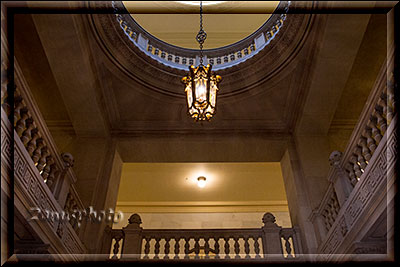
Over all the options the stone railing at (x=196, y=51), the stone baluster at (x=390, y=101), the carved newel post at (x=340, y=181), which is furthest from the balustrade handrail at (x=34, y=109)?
the carved newel post at (x=340, y=181)

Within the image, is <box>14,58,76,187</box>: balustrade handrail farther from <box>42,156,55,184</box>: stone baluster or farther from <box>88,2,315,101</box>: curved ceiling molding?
<box>88,2,315,101</box>: curved ceiling molding

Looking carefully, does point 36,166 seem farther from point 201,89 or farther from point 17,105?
point 201,89

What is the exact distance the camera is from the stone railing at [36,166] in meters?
3.40

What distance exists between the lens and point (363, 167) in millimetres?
4023

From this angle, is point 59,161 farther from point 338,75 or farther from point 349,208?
point 338,75

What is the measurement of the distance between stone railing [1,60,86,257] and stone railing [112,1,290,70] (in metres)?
3.44

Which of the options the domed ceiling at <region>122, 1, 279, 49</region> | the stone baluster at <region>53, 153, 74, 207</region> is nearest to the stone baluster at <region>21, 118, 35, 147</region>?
the stone baluster at <region>53, 153, 74, 207</region>

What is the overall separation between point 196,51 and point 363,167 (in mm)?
5479

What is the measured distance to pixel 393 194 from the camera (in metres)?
3.04

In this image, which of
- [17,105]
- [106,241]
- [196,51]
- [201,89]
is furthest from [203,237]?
[196,51]

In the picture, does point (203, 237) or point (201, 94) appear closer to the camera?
point (201, 94)

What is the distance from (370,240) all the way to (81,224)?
15.8 feet

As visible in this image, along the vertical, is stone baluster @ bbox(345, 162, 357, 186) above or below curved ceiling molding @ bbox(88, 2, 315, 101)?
below

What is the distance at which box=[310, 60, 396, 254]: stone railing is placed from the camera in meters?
3.22
